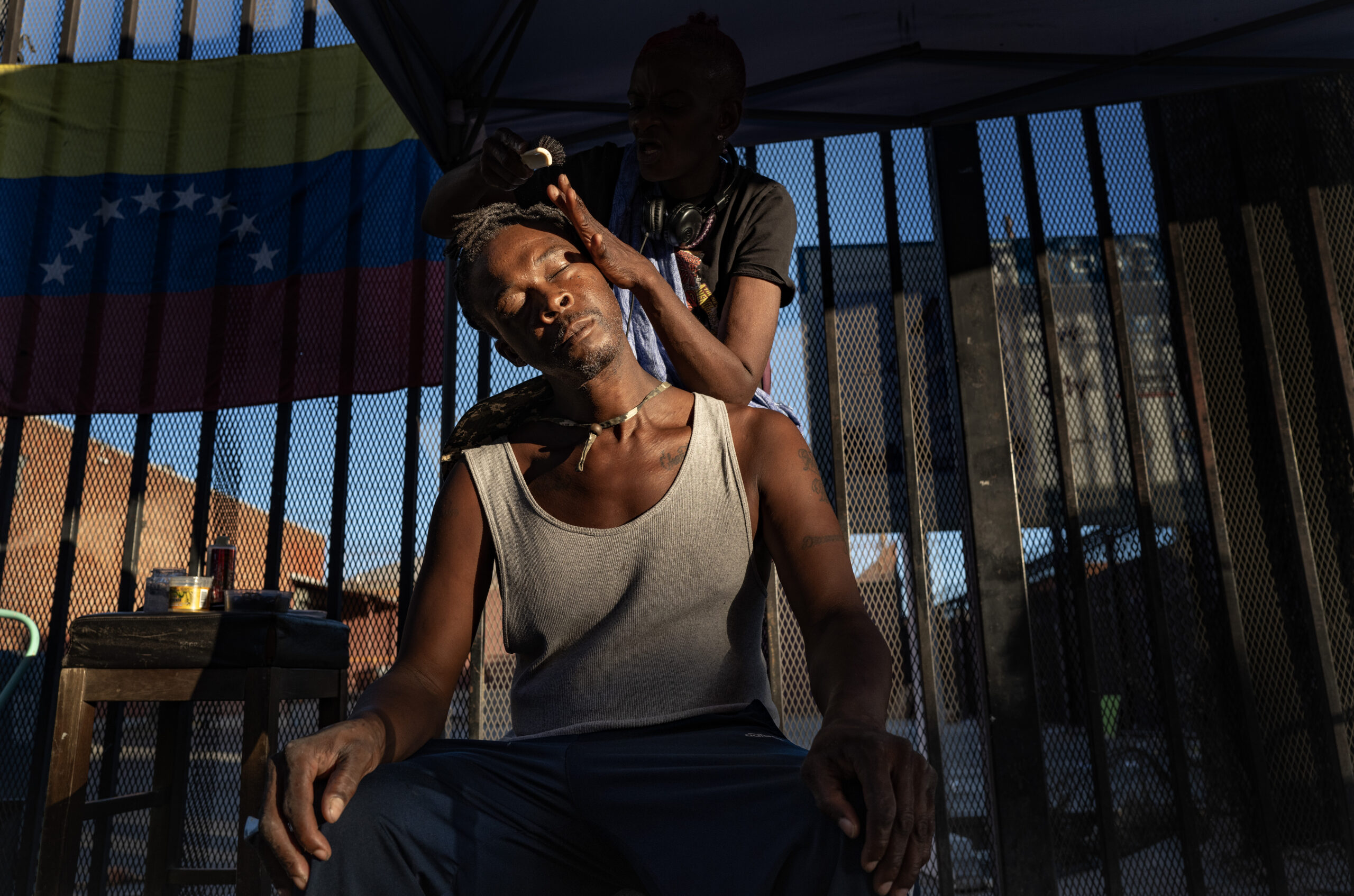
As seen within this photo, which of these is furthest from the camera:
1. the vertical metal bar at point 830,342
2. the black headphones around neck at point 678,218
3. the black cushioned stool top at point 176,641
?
the vertical metal bar at point 830,342

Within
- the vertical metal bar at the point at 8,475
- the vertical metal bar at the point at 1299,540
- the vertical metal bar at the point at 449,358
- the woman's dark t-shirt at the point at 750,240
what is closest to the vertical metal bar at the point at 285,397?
the vertical metal bar at the point at 449,358

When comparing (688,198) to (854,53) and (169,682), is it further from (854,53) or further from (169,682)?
(169,682)

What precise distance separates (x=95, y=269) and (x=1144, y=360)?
418cm

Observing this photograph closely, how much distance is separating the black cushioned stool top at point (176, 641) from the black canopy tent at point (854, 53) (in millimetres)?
1580

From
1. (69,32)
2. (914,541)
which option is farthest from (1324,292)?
(69,32)

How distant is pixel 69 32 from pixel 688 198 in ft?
11.3

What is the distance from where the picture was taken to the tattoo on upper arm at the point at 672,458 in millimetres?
1488

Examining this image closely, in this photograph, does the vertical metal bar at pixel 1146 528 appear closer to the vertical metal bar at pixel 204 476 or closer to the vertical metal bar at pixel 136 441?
the vertical metal bar at pixel 204 476

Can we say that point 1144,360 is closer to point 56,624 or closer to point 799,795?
point 799,795

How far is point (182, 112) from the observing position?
3.82m

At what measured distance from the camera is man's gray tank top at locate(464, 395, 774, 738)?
4.34ft

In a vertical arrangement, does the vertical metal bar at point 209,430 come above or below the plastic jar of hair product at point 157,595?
above

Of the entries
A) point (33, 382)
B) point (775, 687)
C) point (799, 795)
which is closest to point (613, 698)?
point (799, 795)

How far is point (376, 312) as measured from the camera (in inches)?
138
